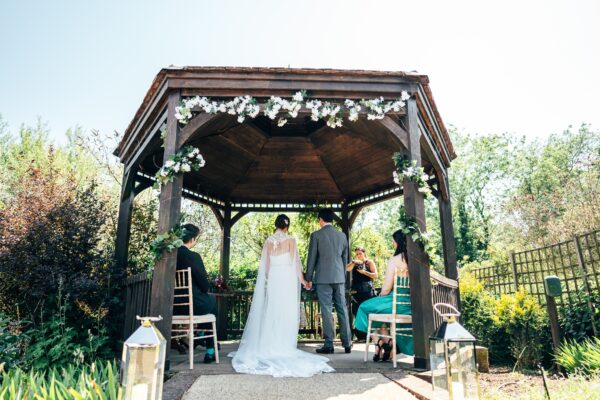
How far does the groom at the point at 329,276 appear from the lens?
4.95m

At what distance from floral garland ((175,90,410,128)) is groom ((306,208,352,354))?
1474mm

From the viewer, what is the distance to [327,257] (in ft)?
16.7

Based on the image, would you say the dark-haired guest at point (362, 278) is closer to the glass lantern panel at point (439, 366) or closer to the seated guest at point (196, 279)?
the seated guest at point (196, 279)

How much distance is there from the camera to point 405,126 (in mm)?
4551

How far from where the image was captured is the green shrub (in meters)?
5.73

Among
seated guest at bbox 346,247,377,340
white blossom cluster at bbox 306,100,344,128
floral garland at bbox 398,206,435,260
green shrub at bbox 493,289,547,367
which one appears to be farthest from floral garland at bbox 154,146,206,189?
green shrub at bbox 493,289,547,367

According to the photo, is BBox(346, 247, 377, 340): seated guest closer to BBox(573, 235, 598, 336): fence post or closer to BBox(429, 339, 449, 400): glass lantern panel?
BBox(573, 235, 598, 336): fence post

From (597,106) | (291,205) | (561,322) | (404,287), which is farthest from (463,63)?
(597,106)

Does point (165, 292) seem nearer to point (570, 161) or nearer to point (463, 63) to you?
point (463, 63)

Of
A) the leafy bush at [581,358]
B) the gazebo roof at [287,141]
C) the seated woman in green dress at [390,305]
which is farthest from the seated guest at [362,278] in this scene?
the leafy bush at [581,358]

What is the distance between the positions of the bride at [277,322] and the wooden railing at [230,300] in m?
1.26

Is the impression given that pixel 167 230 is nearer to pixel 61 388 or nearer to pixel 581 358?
pixel 61 388

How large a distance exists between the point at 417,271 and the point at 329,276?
1.27 meters

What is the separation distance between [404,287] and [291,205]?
4.23 metres
